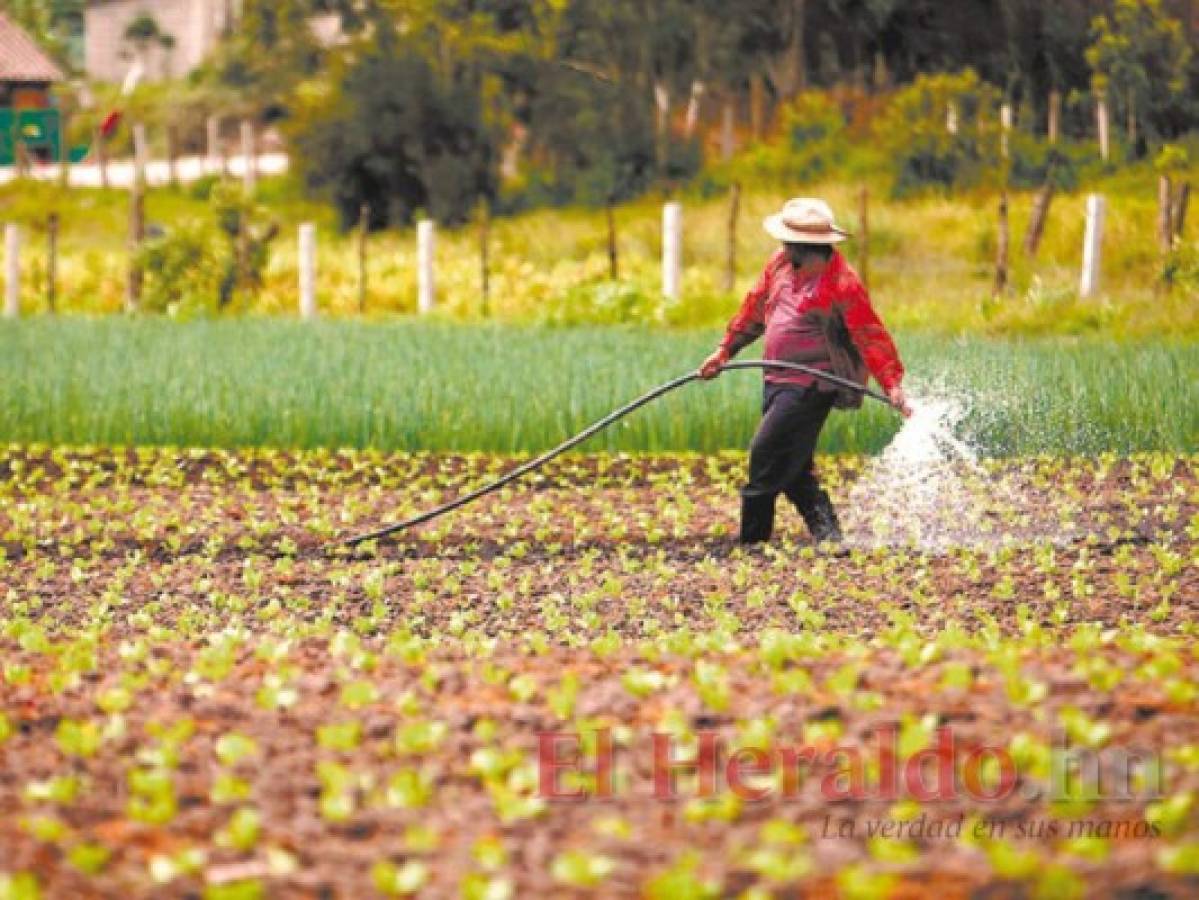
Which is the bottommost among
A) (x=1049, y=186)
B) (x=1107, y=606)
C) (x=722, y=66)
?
(x=1107, y=606)

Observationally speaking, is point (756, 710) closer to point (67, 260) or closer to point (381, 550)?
point (381, 550)

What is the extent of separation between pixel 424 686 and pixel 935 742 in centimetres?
133

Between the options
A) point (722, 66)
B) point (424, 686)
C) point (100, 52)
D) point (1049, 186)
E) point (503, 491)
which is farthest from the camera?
point (100, 52)

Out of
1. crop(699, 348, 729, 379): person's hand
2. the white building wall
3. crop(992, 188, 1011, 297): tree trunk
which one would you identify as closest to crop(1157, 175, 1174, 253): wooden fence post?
crop(992, 188, 1011, 297): tree trunk

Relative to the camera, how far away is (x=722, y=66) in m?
32.2

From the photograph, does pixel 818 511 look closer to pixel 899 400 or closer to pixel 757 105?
pixel 899 400

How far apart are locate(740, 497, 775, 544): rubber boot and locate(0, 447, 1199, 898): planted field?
0.74 meters

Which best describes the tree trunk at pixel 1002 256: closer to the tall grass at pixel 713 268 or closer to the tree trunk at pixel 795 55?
the tall grass at pixel 713 268

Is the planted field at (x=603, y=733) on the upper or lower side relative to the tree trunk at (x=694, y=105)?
lower

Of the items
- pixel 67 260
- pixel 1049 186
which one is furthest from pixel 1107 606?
pixel 67 260

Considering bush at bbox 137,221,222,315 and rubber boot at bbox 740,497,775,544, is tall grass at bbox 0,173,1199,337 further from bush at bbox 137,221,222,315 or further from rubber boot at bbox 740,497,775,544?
rubber boot at bbox 740,497,775,544

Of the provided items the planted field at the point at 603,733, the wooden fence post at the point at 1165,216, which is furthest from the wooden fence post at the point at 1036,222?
the planted field at the point at 603,733

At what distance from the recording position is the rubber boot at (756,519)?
32.0 feet

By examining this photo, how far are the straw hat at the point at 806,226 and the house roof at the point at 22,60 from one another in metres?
34.1
